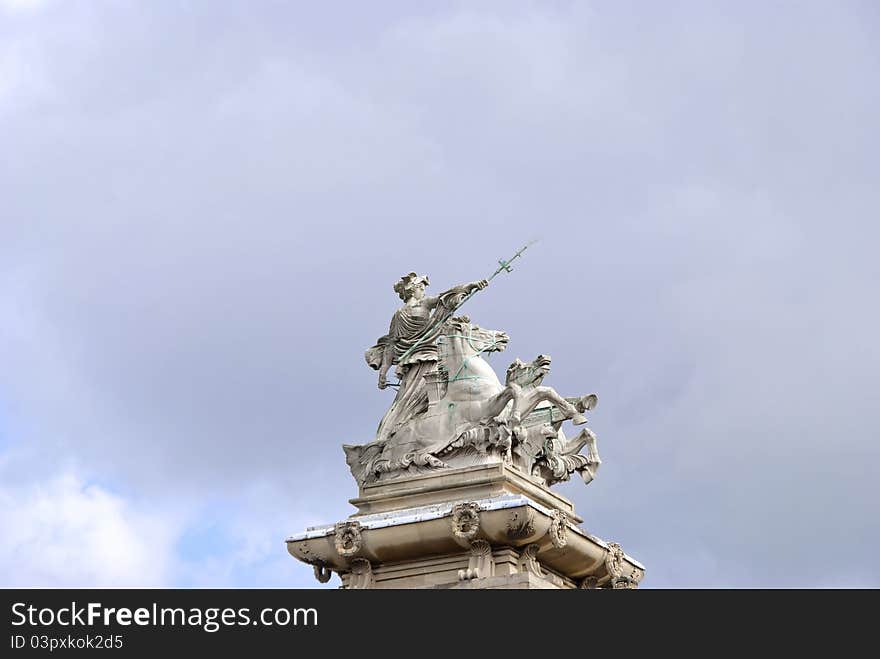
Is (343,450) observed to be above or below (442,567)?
above

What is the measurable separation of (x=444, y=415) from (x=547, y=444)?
2.21 meters

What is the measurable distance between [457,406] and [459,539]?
10.9ft

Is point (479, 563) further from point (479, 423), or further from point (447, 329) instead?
point (447, 329)

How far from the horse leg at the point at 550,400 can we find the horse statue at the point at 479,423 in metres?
0.02

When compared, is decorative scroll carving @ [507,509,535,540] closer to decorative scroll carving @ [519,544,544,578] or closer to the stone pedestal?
the stone pedestal

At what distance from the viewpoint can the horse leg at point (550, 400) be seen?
3303cm

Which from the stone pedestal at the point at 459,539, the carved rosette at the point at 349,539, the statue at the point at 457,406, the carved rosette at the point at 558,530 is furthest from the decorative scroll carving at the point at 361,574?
the carved rosette at the point at 558,530

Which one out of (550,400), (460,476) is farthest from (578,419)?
(460,476)

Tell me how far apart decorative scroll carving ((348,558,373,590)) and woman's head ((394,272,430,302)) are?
581 cm

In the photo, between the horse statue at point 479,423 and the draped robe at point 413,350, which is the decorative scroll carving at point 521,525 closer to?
the horse statue at point 479,423


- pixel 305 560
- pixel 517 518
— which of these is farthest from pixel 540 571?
pixel 305 560

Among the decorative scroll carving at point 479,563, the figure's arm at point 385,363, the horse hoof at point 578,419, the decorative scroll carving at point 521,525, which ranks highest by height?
the figure's arm at point 385,363

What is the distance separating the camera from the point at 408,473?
3300cm
